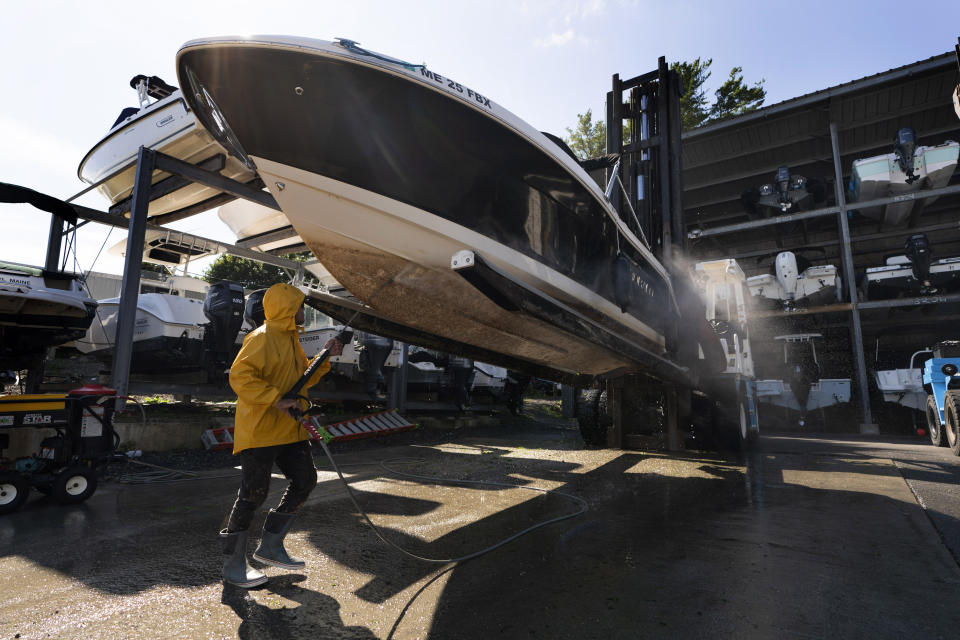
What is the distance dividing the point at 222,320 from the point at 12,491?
9.93 feet

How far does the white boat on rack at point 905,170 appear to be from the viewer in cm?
1073

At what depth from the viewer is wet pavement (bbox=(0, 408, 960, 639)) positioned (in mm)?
1720

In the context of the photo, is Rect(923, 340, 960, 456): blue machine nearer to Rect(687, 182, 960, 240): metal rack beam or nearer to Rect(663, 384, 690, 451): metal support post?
Rect(663, 384, 690, 451): metal support post

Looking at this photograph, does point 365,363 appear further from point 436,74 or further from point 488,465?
point 436,74

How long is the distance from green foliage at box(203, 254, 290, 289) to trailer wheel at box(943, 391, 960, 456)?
23.4 m

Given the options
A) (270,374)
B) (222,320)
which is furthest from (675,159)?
(222,320)

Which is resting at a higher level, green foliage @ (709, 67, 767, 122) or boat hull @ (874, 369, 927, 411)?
green foliage @ (709, 67, 767, 122)

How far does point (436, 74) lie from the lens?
2564 millimetres

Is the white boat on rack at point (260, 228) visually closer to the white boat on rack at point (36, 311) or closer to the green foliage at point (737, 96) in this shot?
the white boat on rack at point (36, 311)

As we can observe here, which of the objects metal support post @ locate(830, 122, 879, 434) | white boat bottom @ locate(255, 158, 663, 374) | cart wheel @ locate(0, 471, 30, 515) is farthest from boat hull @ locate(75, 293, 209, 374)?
metal support post @ locate(830, 122, 879, 434)

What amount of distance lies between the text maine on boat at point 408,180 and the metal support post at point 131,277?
310cm

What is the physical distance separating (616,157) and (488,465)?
132 inches

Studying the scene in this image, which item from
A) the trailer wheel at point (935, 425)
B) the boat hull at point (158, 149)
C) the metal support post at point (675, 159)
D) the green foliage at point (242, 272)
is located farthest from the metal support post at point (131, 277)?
the green foliage at point (242, 272)

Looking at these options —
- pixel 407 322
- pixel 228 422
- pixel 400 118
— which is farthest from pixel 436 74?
pixel 228 422
